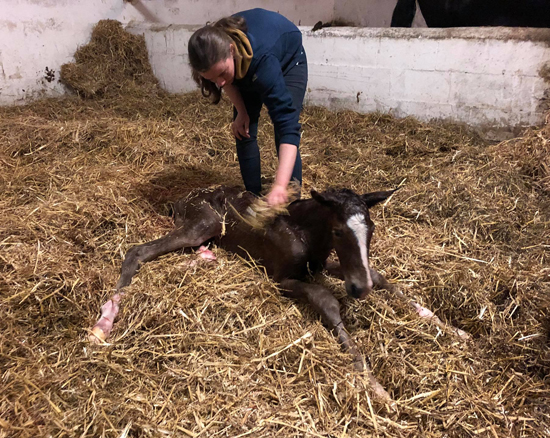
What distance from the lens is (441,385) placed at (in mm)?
2141

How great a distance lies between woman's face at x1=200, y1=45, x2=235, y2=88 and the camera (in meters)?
2.47

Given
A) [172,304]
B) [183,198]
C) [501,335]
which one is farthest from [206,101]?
[501,335]

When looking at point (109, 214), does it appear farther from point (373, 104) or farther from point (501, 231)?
point (373, 104)

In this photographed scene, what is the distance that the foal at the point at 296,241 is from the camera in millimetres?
2367

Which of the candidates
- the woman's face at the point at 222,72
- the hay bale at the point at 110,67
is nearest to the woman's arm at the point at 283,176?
the woman's face at the point at 222,72

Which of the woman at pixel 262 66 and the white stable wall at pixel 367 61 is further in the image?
the white stable wall at pixel 367 61

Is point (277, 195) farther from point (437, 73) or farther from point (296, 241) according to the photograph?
point (437, 73)

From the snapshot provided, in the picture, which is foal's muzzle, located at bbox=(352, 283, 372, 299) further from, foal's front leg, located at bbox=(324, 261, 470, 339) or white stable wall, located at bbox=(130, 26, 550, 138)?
white stable wall, located at bbox=(130, 26, 550, 138)

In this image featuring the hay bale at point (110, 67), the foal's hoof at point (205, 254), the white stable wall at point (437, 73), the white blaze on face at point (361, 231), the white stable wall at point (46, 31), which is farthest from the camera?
the hay bale at point (110, 67)

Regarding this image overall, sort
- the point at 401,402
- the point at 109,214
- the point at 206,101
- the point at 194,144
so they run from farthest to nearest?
the point at 206,101 < the point at 194,144 < the point at 109,214 < the point at 401,402

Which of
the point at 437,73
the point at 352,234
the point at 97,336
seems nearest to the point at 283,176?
the point at 352,234

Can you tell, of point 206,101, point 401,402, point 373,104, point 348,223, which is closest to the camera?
point 401,402

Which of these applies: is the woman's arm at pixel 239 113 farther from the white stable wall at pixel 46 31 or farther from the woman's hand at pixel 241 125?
the white stable wall at pixel 46 31

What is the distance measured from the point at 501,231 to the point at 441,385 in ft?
5.98
